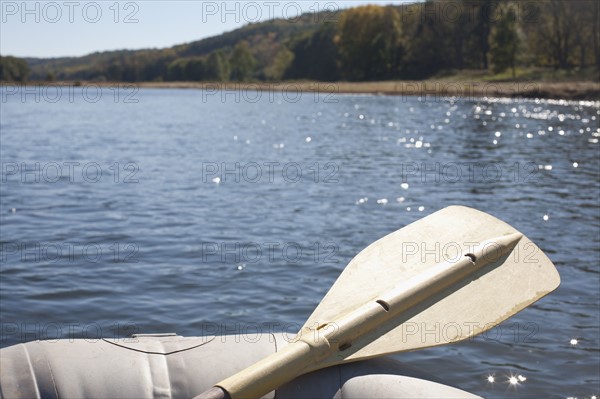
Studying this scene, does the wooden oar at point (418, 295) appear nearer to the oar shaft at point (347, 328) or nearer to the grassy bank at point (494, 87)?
the oar shaft at point (347, 328)

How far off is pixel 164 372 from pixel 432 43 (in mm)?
67128

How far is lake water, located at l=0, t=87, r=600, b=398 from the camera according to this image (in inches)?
240

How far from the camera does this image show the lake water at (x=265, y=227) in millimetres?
6105

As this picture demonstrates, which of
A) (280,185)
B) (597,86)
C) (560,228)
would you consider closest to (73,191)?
(280,185)

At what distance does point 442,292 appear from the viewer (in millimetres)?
3943

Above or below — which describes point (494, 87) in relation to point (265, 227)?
above

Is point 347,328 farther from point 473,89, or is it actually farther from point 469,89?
point 469,89

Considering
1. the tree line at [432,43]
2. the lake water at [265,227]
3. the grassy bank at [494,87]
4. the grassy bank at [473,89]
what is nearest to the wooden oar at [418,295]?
the lake water at [265,227]

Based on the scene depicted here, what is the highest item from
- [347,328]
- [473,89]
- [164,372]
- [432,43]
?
[432,43]

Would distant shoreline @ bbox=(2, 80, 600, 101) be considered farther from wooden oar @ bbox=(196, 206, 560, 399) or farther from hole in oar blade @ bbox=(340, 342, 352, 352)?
hole in oar blade @ bbox=(340, 342, 352, 352)

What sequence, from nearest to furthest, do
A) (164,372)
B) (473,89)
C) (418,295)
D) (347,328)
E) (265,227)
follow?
(164,372), (347,328), (418,295), (265,227), (473,89)

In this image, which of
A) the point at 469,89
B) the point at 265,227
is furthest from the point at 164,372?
the point at 469,89

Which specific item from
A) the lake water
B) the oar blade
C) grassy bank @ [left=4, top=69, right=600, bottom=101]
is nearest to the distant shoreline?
grassy bank @ [left=4, top=69, right=600, bottom=101]

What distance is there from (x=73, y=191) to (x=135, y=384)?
990 cm
